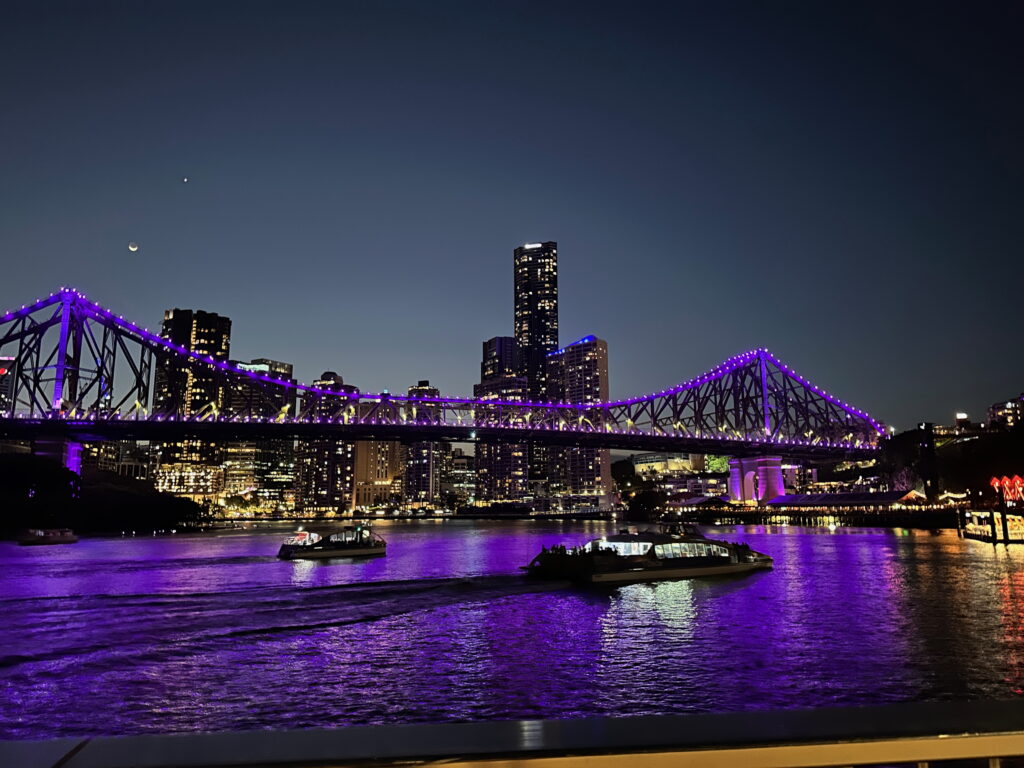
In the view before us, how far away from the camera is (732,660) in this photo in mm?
18547

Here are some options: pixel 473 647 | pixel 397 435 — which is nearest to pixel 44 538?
pixel 397 435

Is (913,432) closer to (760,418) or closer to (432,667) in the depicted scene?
(760,418)

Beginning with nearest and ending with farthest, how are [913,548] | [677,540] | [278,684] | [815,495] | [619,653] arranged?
[278,684] < [619,653] < [677,540] < [913,548] < [815,495]

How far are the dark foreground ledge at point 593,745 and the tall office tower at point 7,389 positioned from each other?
11157cm

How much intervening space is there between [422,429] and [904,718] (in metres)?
109

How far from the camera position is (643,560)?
4009 centimetres

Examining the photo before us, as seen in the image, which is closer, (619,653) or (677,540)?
(619,653)

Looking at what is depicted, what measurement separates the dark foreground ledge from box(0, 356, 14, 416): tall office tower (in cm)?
11157

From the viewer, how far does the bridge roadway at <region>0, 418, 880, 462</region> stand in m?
96.1

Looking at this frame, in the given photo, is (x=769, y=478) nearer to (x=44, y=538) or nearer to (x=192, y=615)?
(x=44, y=538)

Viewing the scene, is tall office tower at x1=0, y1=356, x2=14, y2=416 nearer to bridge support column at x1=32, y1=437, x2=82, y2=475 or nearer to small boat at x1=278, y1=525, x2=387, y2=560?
bridge support column at x1=32, y1=437, x2=82, y2=475

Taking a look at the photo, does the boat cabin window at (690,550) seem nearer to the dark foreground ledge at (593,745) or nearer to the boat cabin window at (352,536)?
the boat cabin window at (352,536)

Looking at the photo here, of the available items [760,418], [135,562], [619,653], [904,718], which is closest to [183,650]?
[619,653]

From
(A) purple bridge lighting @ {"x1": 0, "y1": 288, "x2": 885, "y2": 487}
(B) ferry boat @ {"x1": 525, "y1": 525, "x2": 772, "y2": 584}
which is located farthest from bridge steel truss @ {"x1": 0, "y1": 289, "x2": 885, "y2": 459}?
(B) ferry boat @ {"x1": 525, "y1": 525, "x2": 772, "y2": 584}
